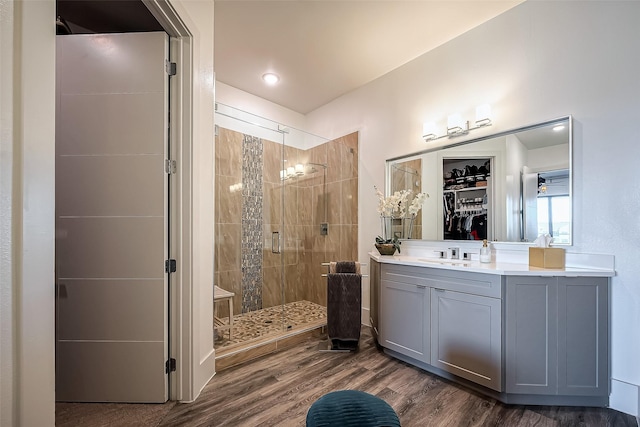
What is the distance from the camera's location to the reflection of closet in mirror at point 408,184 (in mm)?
2866

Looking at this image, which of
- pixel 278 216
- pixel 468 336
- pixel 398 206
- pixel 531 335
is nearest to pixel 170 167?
pixel 278 216

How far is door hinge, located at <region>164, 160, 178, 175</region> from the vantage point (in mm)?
1837

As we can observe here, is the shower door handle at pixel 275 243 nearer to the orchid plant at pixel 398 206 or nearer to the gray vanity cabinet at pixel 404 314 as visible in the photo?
the orchid plant at pixel 398 206

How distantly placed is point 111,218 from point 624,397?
355cm

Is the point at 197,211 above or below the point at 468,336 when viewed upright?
above

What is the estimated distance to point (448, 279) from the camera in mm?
2092

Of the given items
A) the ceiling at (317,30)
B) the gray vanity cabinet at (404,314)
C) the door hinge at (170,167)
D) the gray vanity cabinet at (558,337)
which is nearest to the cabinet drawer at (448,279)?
the gray vanity cabinet at (404,314)

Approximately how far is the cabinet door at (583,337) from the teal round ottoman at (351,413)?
1.42 m

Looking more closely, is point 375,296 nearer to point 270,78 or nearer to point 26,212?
point 26,212

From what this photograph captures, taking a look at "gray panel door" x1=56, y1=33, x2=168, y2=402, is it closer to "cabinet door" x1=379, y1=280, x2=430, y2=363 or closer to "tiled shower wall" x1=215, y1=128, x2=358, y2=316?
"tiled shower wall" x1=215, y1=128, x2=358, y2=316

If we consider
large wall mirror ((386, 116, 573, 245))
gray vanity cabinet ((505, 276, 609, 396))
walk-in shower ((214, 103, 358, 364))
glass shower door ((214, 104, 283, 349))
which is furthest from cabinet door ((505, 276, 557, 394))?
glass shower door ((214, 104, 283, 349))

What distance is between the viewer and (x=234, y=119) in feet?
11.3

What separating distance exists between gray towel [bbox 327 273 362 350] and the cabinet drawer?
0.33 m

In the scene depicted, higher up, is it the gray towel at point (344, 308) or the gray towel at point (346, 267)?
the gray towel at point (346, 267)
